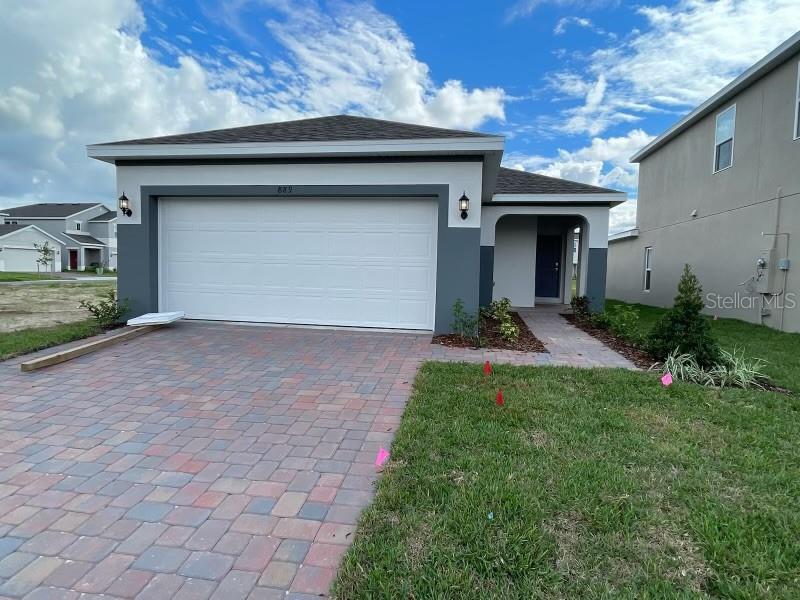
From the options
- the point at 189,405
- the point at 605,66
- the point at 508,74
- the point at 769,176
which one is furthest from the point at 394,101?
the point at 189,405

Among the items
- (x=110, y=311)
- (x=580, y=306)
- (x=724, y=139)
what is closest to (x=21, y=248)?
(x=110, y=311)

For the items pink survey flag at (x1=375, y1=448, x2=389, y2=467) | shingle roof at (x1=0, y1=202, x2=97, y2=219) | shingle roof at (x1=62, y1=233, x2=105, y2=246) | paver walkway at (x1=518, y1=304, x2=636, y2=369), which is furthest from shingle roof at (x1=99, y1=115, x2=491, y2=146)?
shingle roof at (x1=0, y1=202, x2=97, y2=219)

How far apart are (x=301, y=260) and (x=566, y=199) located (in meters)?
7.39

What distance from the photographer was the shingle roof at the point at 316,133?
761 centimetres

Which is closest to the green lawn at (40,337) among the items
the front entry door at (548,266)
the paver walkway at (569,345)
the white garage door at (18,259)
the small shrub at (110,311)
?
the small shrub at (110,311)

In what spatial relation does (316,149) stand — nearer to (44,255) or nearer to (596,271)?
(596,271)

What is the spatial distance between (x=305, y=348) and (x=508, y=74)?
11962 millimetres

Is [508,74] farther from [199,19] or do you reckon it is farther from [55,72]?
[55,72]

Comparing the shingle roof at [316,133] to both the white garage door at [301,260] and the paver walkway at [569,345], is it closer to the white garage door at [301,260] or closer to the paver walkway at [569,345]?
the white garage door at [301,260]

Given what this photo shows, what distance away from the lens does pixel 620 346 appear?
24.5 ft

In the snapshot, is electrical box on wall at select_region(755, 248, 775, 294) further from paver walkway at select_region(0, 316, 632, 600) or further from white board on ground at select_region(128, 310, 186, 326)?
white board on ground at select_region(128, 310, 186, 326)

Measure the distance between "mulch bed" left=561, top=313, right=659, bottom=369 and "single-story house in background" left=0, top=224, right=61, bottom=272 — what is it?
47.7 m

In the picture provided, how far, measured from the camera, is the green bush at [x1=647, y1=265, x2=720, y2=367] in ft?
18.6

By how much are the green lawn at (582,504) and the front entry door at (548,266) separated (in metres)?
12.0
